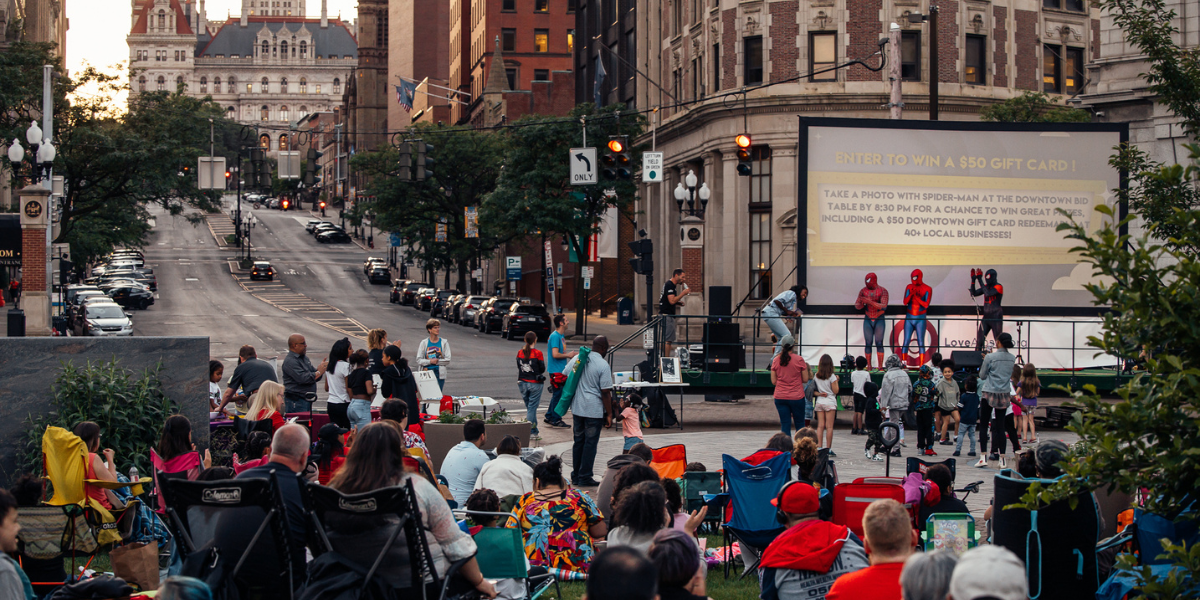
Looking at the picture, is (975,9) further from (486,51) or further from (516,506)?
(486,51)

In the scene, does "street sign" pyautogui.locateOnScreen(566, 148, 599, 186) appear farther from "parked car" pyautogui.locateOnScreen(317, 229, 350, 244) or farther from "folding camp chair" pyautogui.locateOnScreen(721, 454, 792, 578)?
"parked car" pyautogui.locateOnScreen(317, 229, 350, 244)

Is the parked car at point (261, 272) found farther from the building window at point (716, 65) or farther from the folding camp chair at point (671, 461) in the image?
the folding camp chair at point (671, 461)

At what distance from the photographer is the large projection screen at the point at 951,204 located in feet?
74.8

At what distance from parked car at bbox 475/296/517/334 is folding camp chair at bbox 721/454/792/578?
3902 centimetres

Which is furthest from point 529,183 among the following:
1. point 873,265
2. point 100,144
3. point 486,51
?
point 486,51

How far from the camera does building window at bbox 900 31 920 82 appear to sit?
43781mm

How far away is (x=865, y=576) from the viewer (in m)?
5.29

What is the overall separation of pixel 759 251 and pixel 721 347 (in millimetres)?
24448

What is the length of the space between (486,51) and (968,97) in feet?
189

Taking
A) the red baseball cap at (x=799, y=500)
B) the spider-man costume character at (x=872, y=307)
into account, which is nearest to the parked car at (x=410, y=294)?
the spider-man costume character at (x=872, y=307)

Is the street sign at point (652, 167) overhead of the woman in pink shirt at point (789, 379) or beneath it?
overhead

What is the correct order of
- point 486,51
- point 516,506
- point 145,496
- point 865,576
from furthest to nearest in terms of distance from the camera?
1. point 486,51
2. point 145,496
3. point 516,506
4. point 865,576

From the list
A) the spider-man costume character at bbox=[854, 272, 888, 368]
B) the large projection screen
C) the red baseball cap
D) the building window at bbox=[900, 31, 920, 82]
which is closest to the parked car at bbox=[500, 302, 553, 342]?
the building window at bbox=[900, 31, 920, 82]

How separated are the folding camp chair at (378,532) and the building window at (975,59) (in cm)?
4244
